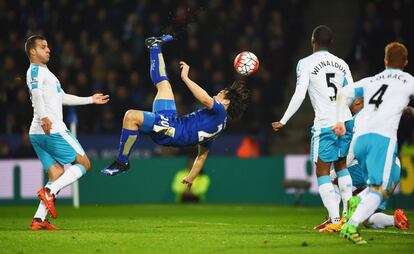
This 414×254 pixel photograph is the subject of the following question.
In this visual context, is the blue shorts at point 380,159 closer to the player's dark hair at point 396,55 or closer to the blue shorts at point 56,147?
the player's dark hair at point 396,55

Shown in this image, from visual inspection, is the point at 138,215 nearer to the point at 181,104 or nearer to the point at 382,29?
the point at 181,104

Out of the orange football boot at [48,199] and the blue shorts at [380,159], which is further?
the orange football boot at [48,199]

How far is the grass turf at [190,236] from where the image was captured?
933 centimetres

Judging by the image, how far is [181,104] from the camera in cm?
2272

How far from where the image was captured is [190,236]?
10844 millimetres

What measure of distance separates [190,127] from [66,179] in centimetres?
193

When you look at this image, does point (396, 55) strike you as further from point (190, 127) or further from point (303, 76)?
point (190, 127)

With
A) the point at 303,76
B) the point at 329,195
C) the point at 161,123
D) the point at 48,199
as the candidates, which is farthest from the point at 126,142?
the point at 329,195

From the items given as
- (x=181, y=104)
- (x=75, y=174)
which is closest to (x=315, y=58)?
(x=75, y=174)

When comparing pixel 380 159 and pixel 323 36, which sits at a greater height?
pixel 323 36

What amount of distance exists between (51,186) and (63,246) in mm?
2620

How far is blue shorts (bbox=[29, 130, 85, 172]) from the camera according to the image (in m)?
12.2

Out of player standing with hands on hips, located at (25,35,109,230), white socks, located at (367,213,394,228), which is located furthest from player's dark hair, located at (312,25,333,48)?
player standing with hands on hips, located at (25,35,109,230)

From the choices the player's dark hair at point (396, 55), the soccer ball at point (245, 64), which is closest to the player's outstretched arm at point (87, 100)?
the soccer ball at point (245, 64)
